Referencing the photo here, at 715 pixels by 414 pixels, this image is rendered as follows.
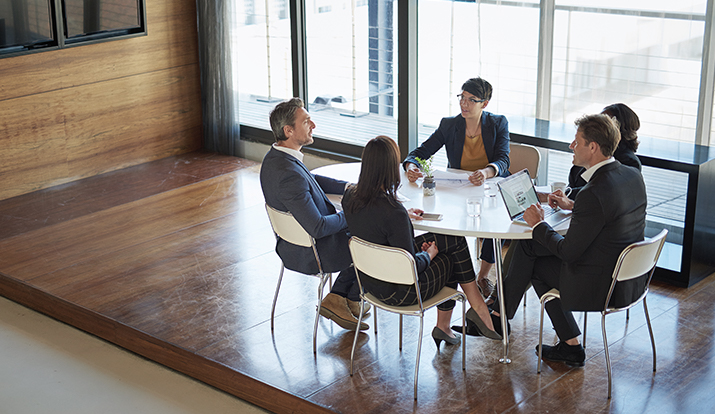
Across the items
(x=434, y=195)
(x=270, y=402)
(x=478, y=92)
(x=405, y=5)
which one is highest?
(x=405, y=5)

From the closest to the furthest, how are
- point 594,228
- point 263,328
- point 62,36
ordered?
point 594,228, point 263,328, point 62,36

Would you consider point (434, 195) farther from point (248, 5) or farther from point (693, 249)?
point (248, 5)

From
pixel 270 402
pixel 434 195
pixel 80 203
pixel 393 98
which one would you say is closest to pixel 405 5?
pixel 393 98

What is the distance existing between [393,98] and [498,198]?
8.70 feet

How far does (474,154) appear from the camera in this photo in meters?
4.43

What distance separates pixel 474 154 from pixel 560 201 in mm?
916

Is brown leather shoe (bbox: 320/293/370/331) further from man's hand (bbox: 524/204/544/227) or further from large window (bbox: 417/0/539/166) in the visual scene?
large window (bbox: 417/0/539/166)

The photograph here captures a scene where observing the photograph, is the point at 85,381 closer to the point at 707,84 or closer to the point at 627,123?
the point at 627,123

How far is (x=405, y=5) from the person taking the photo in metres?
5.82

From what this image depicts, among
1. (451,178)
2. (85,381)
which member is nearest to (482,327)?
(451,178)

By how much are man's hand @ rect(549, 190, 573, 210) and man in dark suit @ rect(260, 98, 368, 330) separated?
1004mm

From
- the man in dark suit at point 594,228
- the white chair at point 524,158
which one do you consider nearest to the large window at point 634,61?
the white chair at point 524,158

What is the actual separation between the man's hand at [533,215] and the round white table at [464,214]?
→ 0.14 feet

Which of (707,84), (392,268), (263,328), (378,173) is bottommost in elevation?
(263,328)
